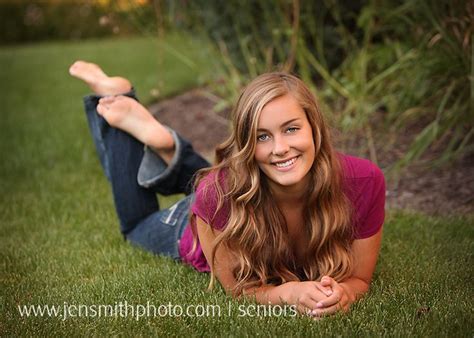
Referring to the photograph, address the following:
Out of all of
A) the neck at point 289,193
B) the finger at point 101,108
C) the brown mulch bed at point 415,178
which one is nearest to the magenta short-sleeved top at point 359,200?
the neck at point 289,193

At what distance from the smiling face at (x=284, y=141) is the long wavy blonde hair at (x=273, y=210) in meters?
0.04

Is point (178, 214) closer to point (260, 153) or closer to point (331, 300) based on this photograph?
point (260, 153)

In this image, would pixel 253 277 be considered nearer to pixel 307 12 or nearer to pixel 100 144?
pixel 100 144

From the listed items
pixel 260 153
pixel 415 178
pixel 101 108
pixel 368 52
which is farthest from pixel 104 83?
pixel 368 52

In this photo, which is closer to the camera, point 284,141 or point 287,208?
point 284,141

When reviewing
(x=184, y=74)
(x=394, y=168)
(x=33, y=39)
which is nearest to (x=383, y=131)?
(x=394, y=168)

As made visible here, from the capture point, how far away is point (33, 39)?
15.7 metres

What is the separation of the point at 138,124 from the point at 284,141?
1.01m

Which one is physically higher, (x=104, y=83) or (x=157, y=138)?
(x=104, y=83)

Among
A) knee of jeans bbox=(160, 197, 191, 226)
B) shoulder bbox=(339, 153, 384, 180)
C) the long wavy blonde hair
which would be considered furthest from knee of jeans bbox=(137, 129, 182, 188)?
shoulder bbox=(339, 153, 384, 180)

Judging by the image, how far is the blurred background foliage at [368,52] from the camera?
3652 mm

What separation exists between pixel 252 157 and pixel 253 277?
0.47 m

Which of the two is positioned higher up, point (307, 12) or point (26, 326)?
point (307, 12)

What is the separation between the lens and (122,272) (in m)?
2.77
